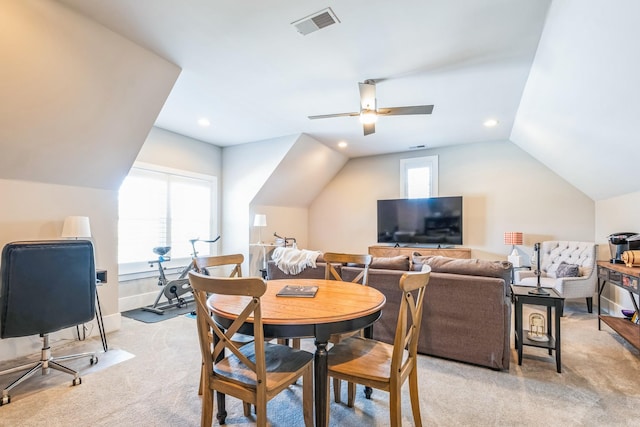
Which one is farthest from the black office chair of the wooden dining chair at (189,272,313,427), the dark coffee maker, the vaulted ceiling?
the dark coffee maker

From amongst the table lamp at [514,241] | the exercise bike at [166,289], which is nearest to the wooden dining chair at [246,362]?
the exercise bike at [166,289]

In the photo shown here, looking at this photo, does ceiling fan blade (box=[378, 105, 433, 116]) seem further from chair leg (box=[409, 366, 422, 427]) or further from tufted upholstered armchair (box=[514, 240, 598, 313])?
tufted upholstered armchair (box=[514, 240, 598, 313])

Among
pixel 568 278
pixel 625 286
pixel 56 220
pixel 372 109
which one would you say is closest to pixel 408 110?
pixel 372 109

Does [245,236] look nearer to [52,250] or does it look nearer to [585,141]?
[52,250]

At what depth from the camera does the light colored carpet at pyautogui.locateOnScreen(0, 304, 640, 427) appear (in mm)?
1964

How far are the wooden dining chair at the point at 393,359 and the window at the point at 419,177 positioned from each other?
15.5ft

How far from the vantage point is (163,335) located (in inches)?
135

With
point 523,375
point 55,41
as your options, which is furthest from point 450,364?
point 55,41

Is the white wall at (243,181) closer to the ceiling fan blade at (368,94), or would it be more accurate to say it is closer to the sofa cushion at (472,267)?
the ceiling fan blade at (368,94)

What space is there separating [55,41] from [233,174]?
363 cm

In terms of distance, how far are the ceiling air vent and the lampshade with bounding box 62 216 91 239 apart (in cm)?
276

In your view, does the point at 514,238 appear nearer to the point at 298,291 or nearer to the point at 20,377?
the point at 298,291

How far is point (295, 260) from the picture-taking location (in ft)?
11.3

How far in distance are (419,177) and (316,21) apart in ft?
15.0
